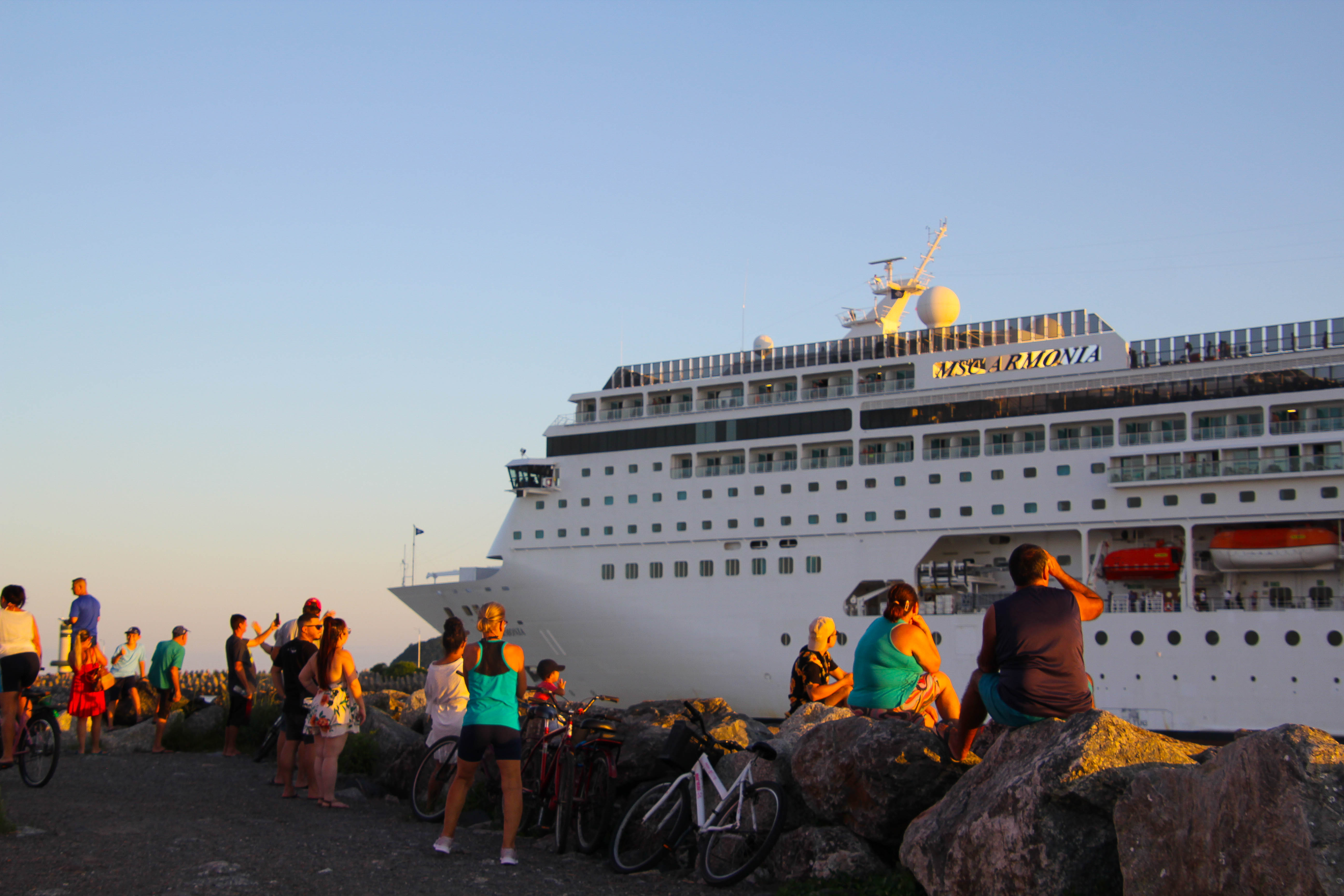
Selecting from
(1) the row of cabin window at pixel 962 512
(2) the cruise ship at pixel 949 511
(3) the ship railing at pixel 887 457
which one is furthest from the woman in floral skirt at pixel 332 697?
(3) the ship railing at pixel 887 457

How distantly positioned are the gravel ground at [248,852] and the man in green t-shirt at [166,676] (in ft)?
9.43

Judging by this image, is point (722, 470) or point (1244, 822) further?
point (722, 470)

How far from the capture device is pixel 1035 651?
646 cm

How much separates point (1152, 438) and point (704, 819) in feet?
84.1

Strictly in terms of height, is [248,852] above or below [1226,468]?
below

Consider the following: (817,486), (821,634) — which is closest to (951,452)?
(817,486)

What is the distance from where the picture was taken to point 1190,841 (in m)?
5.21

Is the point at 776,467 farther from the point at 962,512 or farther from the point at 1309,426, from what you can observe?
the point at 1309,426

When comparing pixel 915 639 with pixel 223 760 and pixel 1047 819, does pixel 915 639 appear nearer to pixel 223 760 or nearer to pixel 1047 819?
pixel 1047 819

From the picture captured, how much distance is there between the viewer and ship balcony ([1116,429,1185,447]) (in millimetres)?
29797

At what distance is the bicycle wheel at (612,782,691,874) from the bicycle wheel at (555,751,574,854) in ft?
1.82

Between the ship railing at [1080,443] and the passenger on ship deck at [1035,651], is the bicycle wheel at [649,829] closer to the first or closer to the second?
the passenger on ship deck at [1035,651]

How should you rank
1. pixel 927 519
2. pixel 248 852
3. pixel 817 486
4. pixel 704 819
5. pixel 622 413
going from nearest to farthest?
pixel 704 819 < pixel 248 852 < pixel 927 519 < pixel 817 486 < pixel 622 413

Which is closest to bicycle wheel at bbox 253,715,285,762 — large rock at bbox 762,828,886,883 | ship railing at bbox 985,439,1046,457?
large rock at bbox 762,828,886,883
